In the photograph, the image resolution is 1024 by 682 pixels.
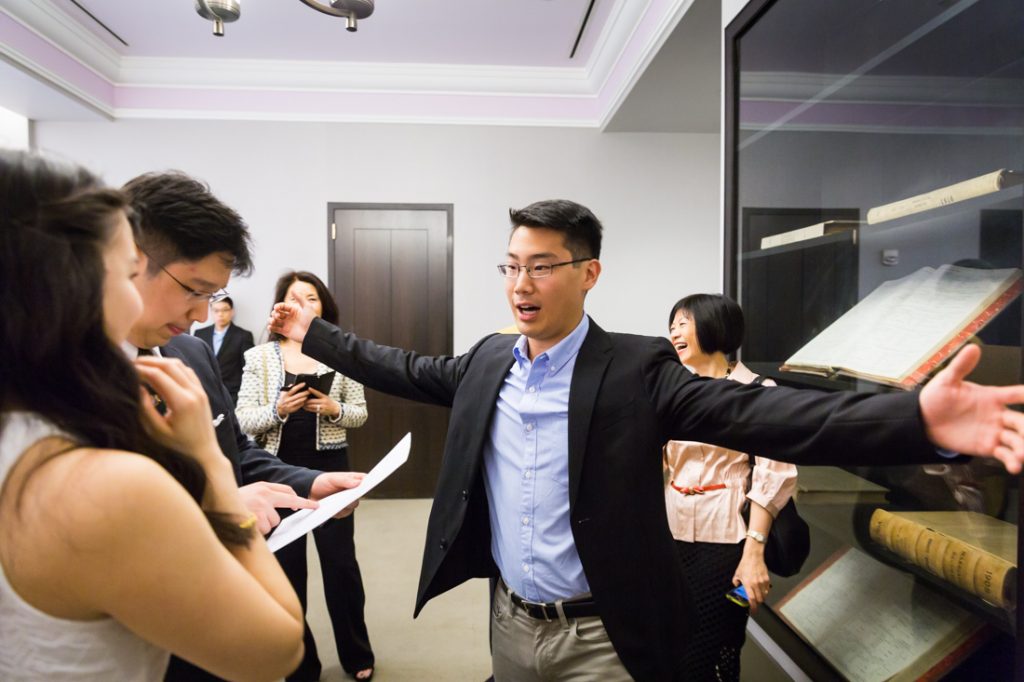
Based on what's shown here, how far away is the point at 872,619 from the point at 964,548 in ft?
1.50

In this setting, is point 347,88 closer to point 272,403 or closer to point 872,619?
point 272,403

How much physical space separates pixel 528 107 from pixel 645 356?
3949mm

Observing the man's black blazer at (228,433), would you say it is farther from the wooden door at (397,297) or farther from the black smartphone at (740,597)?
the wooden door at (397,297)

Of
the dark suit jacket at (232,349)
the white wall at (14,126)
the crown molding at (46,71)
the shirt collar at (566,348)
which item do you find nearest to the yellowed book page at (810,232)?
the shirt collar at (566,348)

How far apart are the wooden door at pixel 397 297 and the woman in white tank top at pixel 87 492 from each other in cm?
418

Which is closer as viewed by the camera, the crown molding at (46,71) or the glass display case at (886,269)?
the glass display case at (886,269)

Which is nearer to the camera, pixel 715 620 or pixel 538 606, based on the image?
pixel 538 606

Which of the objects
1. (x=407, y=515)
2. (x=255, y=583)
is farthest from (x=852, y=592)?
(x=407, y=515)

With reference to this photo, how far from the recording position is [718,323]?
6.50 ft

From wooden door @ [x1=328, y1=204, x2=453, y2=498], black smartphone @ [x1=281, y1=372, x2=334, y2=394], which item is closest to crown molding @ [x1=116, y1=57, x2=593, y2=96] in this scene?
wooden door @ [x1=328, y1=204, x2=453, y2=498]

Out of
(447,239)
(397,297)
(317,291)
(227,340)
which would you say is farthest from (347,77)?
(317,291)

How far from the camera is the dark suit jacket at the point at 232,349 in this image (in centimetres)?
442

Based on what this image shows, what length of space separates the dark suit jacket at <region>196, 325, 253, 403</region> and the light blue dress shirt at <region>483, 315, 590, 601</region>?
3.49 metres

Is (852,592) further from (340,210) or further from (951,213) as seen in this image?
(340,210)
